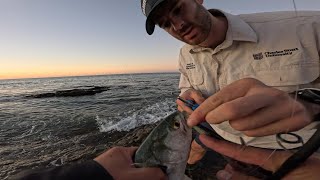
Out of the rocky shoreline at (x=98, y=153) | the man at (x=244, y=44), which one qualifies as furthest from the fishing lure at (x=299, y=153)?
the rocky shoreline at (x=98, y=153)

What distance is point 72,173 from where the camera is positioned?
122cm

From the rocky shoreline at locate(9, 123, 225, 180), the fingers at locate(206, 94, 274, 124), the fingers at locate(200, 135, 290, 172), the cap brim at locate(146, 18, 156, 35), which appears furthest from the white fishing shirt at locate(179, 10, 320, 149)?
the rocky shoreline at locate(9, 123, 225, 180)

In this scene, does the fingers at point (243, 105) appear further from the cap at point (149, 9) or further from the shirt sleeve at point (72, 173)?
the cap at point (149, 9)

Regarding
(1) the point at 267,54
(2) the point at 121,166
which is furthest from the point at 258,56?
(2) the point at 121,166

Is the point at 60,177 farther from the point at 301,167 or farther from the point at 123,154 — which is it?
the point at 301,167

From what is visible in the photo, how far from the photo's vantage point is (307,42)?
2.84 metres

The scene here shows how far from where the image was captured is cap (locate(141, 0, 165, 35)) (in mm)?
3003

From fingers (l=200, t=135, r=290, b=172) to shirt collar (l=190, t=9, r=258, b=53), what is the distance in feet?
5.26

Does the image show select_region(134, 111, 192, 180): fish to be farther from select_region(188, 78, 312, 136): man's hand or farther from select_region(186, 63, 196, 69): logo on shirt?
select_region(186, 63, 196, 69): logo on shirt

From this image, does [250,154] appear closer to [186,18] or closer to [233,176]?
[233,176]

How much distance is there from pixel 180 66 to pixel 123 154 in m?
2.81

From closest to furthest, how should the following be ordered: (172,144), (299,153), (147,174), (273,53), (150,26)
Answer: (299,153) < (147,174) < (172,144) < (273,53) < (150,26)

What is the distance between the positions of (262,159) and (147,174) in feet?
2.36

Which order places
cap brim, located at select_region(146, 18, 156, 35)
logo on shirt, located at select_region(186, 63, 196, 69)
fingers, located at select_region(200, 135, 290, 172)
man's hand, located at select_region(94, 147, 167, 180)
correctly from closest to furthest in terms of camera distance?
man's hand, located at select_region(94, 147, 167, 180) → fingers, located at select_region(200, 135, 290, 172) → cap brim, located at select_region(146, 18, 156, 35) → logo on shirt, located at select_region(186, 63, 196, 69)
